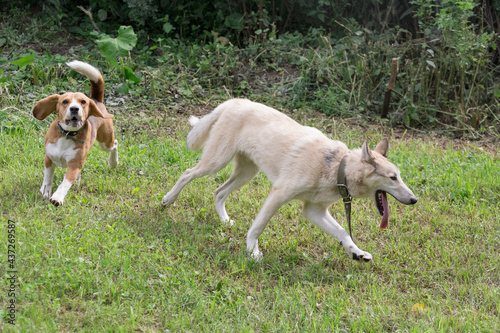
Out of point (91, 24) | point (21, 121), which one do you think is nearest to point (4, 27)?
point (91, 24)

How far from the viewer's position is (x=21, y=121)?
683cm

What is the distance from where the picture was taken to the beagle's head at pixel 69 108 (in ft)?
16.1

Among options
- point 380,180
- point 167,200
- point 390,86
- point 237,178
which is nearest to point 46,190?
point 167,200

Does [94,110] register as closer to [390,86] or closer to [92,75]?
[92,75]

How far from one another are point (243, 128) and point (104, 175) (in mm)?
1829

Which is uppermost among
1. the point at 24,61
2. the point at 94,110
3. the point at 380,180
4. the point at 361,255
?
the point at 380,180

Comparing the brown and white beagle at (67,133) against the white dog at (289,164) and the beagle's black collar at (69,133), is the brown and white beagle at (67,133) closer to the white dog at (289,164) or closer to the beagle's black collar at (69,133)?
the beagle's black collar at (69,133)

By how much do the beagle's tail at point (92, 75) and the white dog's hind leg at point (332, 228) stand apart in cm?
249

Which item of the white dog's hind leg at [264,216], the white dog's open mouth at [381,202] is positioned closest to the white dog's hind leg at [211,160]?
the white dog's hind leg at [264,216]

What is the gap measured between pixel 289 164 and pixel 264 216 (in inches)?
19.5

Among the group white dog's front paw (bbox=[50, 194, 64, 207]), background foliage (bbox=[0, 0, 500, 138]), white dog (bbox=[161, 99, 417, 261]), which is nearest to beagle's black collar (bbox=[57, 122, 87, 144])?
white dog's front paw (bbox=[50, 194, 64, 207])

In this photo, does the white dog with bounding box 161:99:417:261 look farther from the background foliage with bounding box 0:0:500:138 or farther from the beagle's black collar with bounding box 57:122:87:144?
the background foliage with bounding box 0:0:500:138

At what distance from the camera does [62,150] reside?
5098 mm

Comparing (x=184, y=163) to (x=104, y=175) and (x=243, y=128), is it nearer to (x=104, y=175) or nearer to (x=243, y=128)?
(x=104, y=175)
